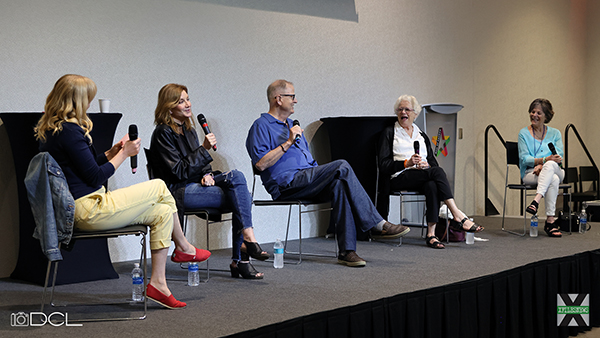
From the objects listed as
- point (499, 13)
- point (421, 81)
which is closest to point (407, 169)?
point (421, 81)

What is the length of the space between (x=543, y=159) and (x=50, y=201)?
4087mm

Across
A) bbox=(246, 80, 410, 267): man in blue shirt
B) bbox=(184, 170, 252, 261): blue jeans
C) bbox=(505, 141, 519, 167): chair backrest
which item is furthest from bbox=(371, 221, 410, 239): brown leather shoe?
bbox=(505, 141, 519, 167): chair backrest

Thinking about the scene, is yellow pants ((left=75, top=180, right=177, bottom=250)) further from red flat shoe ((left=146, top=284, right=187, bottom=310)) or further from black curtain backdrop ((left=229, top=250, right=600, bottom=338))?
black curtain backdrop ((left=229, top=250, right=600, bottom=338))

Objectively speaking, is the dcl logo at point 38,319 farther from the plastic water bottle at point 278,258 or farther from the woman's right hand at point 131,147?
the plastic water bottle at point 278,258

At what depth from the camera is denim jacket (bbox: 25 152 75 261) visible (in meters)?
2.32

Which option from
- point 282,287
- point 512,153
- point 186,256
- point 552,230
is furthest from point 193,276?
point 512,153

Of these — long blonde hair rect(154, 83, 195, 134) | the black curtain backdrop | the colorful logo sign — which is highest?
long blonde hair rect(154, 83, 195, 134)

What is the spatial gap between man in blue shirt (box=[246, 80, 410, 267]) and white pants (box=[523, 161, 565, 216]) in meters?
1.89

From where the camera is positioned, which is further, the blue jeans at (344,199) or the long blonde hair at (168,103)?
the blue jeans at (344,199)

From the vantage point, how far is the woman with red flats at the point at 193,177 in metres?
3.18

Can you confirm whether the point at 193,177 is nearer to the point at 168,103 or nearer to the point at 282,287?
the point at 168,103

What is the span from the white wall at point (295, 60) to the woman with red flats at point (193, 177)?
819 mm

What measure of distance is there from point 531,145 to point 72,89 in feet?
13.2

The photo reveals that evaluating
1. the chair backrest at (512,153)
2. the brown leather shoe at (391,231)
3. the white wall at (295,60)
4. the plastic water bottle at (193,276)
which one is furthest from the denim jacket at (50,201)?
the chair backrest at (512,153)
